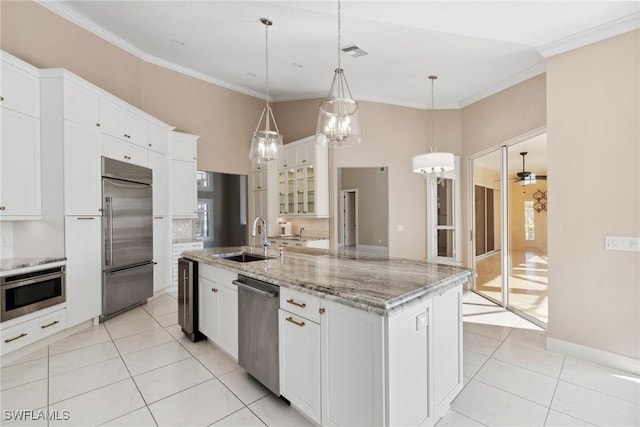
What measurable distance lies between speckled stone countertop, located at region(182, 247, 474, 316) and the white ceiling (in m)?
2.58

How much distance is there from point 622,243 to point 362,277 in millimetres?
2514

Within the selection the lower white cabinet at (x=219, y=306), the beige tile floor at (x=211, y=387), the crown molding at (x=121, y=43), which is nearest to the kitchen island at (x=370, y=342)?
the beige tile floor at (x=211, y=387)

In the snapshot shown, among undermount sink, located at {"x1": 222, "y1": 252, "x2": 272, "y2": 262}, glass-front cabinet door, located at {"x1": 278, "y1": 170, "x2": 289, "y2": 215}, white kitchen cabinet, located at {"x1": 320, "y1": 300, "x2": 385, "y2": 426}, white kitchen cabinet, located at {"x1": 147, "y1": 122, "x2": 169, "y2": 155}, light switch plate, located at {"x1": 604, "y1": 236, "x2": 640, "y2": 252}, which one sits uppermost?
white kitchen cabinet, located at {"x1": 147, "y1": 122, "x2": 169, "y2": 155}

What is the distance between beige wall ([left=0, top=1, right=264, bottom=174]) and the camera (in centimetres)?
328

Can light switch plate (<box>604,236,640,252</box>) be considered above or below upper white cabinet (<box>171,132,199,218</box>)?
below

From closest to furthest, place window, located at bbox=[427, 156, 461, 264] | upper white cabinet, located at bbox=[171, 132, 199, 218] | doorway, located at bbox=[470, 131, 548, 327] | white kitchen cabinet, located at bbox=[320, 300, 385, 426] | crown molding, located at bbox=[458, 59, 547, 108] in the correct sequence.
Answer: white kitchen cabinet, located at bbox=[320, 300, 385, 426]
crown molding, located at bbox=[458, 59, 547, 108]
doorway, located at bbox=[470, 131, 548, 327]
upper white cabinet, located at bbox=[171, 132, 199, 218]
window, located at bbox=[427, 156, 461, 264]

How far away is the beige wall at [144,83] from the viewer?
3.28m

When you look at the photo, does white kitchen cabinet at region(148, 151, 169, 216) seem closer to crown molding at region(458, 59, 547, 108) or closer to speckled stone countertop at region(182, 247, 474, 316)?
speckled stone countertop at region(182, 247, 474, 316)

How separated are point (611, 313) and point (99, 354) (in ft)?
15.6

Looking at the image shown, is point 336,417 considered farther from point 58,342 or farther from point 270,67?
point 270,67

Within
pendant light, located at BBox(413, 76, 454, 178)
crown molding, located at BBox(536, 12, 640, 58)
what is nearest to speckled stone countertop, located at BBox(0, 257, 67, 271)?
pendant light, located at BBox(413, 76, 454, 178)

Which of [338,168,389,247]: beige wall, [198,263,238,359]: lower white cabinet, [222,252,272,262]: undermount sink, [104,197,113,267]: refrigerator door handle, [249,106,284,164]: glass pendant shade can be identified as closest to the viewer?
[198,263,238,359]: lower white cabinet

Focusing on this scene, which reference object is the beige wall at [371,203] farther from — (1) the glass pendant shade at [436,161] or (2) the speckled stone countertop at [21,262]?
(2) the speckled stone countertop at [21,262]

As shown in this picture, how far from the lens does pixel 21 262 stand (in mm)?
2756
